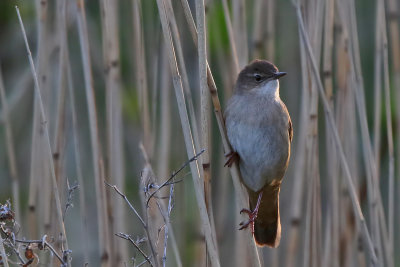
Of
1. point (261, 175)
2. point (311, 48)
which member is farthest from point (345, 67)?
point (261, 175)

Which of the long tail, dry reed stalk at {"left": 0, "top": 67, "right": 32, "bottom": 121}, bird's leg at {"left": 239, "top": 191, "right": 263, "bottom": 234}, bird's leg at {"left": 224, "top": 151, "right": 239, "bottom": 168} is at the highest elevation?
dry reed stalk at {"left": 0, "top": 67, "right": 32, "bottom": 121}

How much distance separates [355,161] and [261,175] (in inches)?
22.3

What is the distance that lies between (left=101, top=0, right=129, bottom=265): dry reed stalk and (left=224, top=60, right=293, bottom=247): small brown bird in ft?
1.58

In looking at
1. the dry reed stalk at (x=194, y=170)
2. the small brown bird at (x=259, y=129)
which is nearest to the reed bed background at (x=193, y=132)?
the dry reed stalk at (x=194, y=170)

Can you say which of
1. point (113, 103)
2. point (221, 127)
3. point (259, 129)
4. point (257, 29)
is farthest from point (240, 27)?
point (221, 127)

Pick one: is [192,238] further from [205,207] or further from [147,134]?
[205,207]

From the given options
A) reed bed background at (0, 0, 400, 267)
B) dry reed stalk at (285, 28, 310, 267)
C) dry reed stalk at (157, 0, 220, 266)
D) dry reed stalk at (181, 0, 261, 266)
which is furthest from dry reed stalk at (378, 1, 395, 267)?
dry reed stalk at (157, 0, 220, 266)

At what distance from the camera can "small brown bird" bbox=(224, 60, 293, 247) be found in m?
2.79

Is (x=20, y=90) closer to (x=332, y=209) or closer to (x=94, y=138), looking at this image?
(x=94, y=138)

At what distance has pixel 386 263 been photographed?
3.01 m

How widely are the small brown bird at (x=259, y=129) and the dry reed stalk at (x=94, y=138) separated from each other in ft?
1.81

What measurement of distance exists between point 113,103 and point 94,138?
240 mm

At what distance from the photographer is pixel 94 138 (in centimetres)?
267

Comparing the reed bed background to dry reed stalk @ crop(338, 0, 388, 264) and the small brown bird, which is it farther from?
the small brown bird
